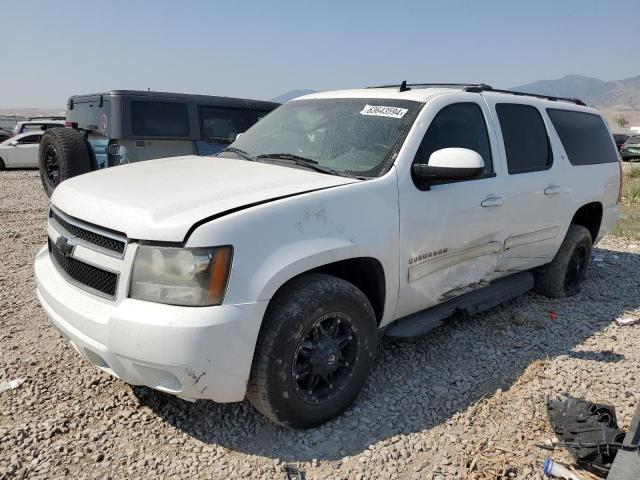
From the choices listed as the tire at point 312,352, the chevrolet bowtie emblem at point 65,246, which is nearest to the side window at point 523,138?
the tire at point 312,352

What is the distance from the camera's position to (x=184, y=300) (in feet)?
7.57

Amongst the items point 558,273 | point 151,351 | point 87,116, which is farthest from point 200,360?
point 87,116

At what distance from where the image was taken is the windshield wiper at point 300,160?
311cm

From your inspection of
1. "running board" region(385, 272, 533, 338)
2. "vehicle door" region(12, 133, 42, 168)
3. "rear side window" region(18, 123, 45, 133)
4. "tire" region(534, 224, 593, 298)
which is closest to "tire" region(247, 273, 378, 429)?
"running board" region(385, 272, 533, 338)

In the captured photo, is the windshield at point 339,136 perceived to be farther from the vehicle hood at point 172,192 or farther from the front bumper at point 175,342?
the front bumper at point 175,342

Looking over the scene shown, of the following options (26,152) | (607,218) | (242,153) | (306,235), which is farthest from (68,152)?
(26,152)

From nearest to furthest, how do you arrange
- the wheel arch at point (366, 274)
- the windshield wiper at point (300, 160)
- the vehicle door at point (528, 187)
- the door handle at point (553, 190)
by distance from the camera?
the wheel arch at point (366, 274), the windshield wiper at point (300, 160), the vehicle door at point (528, 187), the door handle at point (553, 190)

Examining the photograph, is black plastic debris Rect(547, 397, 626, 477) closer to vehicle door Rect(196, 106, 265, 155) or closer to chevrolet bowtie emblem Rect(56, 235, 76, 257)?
chevrolet bowtie emblem Rect(56, 235, 76, 257)

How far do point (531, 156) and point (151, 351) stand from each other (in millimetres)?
3334

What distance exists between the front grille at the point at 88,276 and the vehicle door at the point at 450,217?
1591 mm

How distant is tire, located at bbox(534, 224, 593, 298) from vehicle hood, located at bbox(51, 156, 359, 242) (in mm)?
2890

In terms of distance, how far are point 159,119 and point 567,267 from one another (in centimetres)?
584

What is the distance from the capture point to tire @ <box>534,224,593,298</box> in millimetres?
4891

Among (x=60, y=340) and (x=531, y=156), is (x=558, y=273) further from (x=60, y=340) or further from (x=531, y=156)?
(x=60, y=340)
